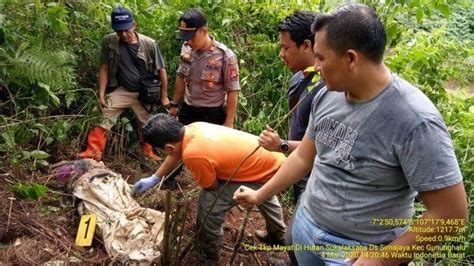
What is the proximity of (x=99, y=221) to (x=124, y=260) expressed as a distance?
1.60 feet

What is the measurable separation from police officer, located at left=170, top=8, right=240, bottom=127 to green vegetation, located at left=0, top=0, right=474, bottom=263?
0.75 metres

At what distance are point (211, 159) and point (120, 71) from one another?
223cm

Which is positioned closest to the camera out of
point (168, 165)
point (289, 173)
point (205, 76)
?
point (289, 173)

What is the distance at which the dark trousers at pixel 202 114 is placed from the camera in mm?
4246

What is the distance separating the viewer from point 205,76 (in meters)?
4.08

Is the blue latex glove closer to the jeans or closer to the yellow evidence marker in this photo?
the yellow evidence marker

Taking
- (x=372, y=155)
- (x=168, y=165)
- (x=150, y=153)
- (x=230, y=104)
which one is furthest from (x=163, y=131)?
(x=150, y=153)

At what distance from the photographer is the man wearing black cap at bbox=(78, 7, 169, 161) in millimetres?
4484

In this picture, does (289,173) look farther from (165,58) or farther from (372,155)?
(165,58)

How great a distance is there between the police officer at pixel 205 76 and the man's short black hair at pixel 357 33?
2503mm

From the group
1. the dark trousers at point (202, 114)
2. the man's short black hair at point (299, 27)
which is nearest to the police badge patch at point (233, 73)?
the dark trousers at point (202, 114)

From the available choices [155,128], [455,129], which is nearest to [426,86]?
[455,129]

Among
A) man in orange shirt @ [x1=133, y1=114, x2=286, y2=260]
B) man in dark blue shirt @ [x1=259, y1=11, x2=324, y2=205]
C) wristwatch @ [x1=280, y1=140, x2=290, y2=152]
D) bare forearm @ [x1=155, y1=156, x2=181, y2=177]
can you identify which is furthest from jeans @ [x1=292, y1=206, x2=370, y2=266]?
bare forearm @ [x1=155, y1=156, x2=181, y2=177]

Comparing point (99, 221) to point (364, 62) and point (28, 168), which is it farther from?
point (364, 62)
